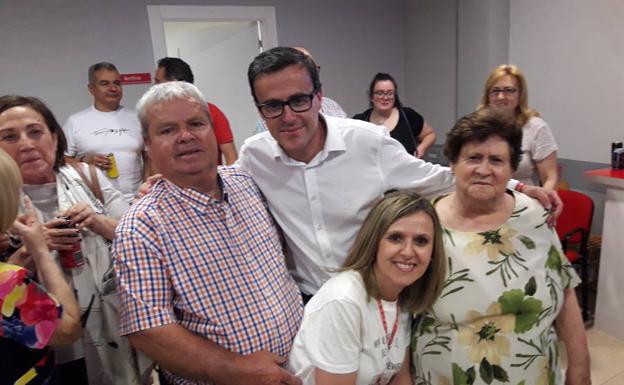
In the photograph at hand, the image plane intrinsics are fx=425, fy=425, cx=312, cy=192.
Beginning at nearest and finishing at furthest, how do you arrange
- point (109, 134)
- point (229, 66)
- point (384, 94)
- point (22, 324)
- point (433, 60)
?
point (22, 324) → point (109, 134) → point (384, 94) → point (433, 60) → point (229, 66)

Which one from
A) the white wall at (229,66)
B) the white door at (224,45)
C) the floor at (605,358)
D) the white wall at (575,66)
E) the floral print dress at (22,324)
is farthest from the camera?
the white wall at (229,66)

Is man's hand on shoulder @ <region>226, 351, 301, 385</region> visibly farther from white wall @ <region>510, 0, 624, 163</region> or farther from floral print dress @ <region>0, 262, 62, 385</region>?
white wall @ <region>510, 0, 624, 163</region>

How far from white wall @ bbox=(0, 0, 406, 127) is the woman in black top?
139cm

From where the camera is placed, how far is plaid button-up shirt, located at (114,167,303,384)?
1119mm

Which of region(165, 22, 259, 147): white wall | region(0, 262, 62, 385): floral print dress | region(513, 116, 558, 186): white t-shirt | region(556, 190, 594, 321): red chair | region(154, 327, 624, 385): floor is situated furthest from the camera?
region(165, 22, 259, 147): white wall

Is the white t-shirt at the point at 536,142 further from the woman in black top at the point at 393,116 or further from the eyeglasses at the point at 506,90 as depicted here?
the woman in black top at the point at 393,116

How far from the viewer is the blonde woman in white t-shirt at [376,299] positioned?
1.16 metres

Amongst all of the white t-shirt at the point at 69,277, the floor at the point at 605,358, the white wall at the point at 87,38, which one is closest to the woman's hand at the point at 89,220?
the white t-shirt at the point at 69,277

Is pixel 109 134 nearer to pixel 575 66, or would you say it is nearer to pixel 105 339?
pixel 105 339

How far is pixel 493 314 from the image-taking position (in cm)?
133

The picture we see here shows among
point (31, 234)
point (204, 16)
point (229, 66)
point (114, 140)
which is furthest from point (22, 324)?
point (229, 66)

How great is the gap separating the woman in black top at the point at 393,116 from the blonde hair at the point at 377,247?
6.96ft

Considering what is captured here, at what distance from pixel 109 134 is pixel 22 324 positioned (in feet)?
7.32

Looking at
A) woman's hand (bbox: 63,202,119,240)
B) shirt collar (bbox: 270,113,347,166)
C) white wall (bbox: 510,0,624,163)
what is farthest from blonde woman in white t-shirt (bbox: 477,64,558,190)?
woman's hand (bbox: 63,202,119,240)
